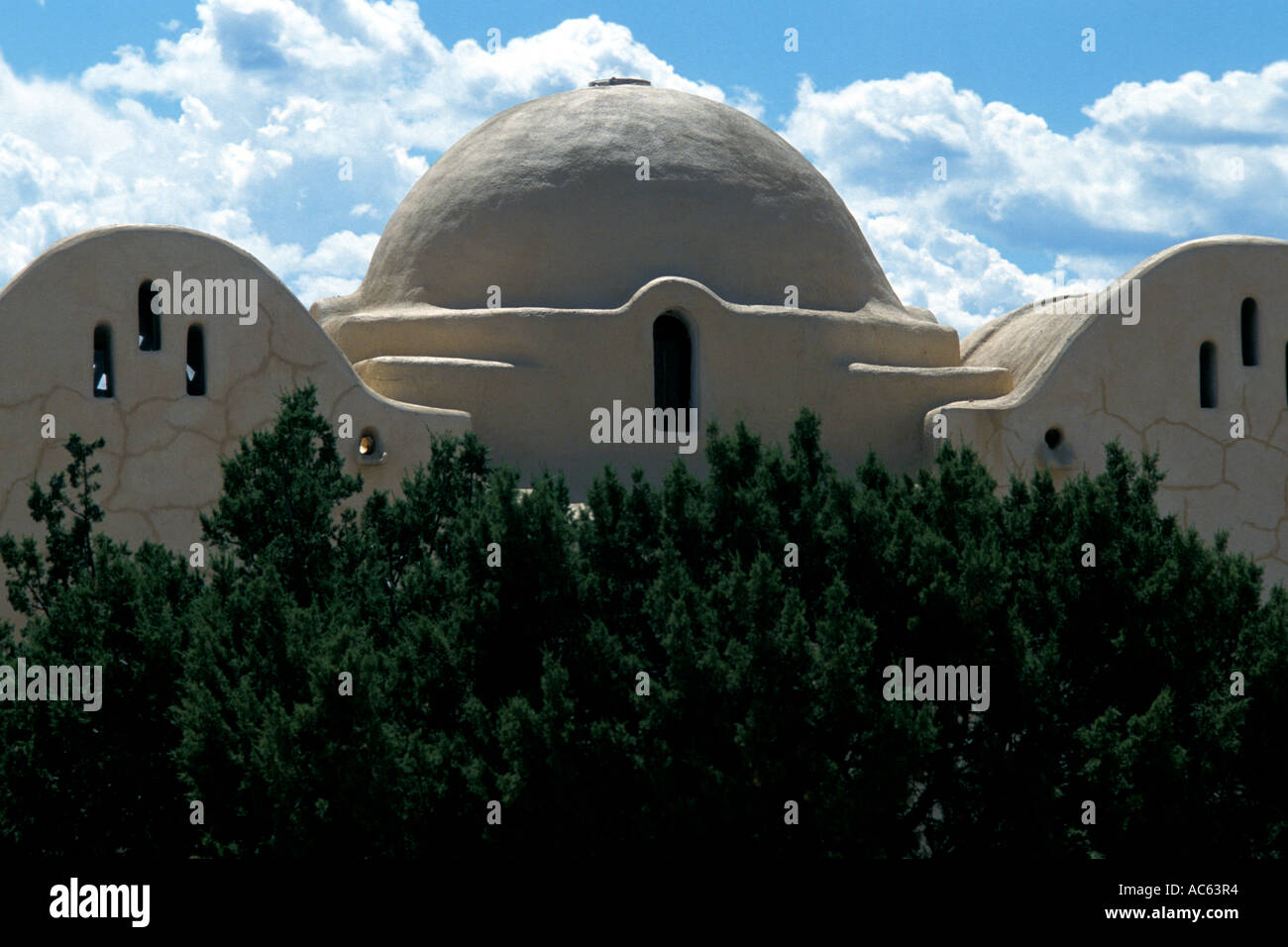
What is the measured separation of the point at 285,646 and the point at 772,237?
8.96 metres

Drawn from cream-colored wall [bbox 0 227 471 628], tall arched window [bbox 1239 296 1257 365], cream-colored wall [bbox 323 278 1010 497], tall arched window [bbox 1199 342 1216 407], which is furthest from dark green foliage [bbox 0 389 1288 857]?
tall arched window [bbox 1239 296 1257 365]

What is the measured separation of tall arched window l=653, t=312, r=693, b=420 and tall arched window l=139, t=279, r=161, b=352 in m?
5.15

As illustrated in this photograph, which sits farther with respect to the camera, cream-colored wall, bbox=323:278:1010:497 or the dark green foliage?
cream-colored wall, bbox=323:278:1010:497

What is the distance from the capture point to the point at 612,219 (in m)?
19.2

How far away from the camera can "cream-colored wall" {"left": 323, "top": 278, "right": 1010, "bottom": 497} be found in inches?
706

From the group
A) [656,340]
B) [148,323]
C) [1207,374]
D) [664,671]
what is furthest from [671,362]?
[664,671]

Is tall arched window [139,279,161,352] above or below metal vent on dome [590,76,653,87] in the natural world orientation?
below

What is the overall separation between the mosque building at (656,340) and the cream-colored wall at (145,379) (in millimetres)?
29

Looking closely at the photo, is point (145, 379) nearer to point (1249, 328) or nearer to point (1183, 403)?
point (1183, 403)

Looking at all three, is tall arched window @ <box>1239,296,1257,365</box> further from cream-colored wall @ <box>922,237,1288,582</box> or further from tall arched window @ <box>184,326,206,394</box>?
tall arched window @ <box>184,326,206,394</box>

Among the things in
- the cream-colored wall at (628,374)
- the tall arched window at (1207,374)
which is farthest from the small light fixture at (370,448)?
the tall arched window at (1207,374)

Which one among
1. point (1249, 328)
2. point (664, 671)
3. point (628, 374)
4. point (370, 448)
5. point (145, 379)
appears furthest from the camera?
point (1249, 328)

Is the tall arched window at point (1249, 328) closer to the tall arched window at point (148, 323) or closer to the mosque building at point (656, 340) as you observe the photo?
the mosque building at point (656, 340)

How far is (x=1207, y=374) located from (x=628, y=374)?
21.6 feet
